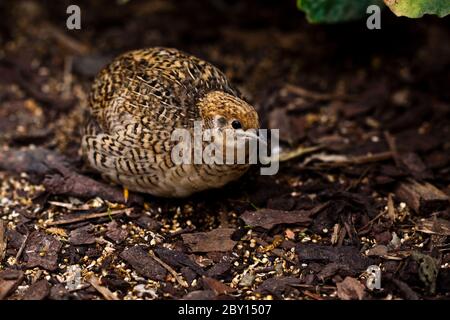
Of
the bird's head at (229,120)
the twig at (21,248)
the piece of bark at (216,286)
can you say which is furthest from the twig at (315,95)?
the twig at (21,248)

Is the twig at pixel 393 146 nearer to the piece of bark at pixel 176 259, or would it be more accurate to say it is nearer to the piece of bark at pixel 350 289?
the piece of bark at pixel 350 289

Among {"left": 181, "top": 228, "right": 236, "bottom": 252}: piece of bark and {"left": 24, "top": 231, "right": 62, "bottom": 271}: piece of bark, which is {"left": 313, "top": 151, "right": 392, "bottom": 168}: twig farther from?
{"left": 24, "top": 231, "right": 62, "bottom": 271}: piece of bark

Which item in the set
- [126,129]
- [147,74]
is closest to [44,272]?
[126,129]

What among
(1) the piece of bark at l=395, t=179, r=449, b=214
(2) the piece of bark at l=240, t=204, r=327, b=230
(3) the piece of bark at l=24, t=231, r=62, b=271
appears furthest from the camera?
(1) the piece of bark at l=395, t=179, r=449, b=214

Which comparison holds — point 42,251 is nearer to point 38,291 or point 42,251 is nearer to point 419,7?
point 38,291

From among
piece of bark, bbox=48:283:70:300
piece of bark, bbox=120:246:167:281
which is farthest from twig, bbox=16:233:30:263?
piece of bark, bbox=120:246:167:281
